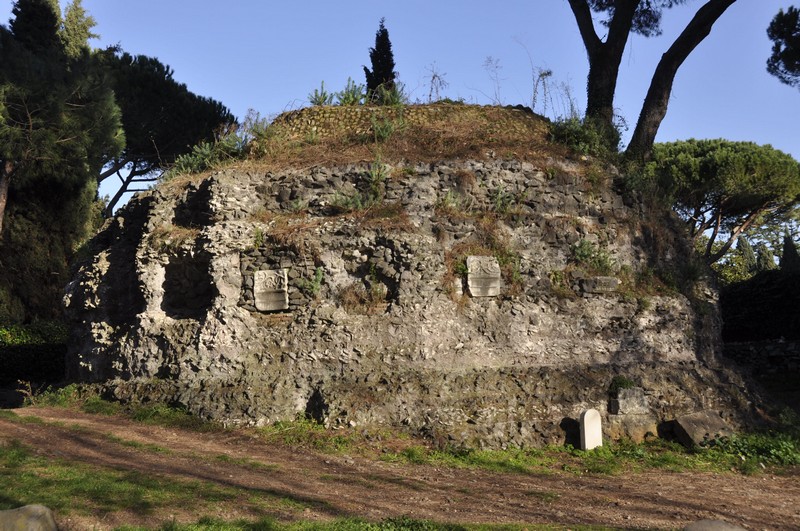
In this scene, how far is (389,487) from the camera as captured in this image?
7.50 meters

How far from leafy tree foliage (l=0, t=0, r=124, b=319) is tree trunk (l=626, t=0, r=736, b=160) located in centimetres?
1395

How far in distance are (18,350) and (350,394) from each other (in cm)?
1178

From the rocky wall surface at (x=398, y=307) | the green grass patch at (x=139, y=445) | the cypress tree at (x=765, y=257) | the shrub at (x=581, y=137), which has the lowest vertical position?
the green grass patch at (x=139, y=445)

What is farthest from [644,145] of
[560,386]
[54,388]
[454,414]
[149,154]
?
[149,154]

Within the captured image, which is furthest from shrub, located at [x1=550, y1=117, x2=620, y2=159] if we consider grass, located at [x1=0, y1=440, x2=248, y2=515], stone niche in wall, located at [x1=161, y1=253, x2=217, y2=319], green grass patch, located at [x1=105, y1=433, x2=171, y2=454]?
grass, located at [x1=0, y1=440, x2=248, y2=515]

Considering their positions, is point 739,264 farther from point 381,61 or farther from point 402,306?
point 402,306

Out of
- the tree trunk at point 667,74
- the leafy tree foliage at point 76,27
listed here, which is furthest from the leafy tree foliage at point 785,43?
the leafy tree foliage at point 76,27

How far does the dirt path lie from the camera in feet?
21.4

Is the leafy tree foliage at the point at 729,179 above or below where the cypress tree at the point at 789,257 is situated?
above

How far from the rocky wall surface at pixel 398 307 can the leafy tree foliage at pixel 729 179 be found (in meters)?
14.0

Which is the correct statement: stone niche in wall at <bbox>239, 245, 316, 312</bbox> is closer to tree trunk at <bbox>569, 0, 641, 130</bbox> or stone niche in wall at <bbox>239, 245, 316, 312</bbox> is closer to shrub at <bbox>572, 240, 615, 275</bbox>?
shrub at <bbox>572, 240, 615, 275</bbox>

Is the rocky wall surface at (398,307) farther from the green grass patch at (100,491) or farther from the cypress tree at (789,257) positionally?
the cypress tree at (789,257)

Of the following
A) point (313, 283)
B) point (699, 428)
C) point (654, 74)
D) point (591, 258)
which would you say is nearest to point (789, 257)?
point (654, 74)

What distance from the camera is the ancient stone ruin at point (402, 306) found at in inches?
392
